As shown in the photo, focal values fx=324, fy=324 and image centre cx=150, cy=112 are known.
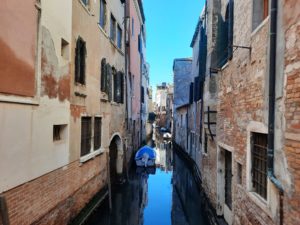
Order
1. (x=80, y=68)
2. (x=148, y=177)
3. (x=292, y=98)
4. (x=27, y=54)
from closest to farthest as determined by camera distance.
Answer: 1. (x=292, y=98)
2. (x=27, y=54)
3. (x=80, y=68)
4. (x=148, y=177)

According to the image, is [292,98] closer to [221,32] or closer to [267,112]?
[267,112]

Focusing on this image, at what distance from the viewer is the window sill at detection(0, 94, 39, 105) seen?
4777mm

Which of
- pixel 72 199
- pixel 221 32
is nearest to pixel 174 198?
pixel 72 199

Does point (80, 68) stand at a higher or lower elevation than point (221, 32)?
lower

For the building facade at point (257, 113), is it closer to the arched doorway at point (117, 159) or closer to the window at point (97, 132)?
the window at point (97, 132)

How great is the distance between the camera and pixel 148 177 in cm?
1817

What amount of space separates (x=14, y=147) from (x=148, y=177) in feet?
44.6

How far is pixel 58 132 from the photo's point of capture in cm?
742

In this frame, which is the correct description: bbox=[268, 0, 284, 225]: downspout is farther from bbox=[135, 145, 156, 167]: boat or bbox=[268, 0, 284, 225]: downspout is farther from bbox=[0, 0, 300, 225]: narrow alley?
bbox=[135, 145, 156, 167]: boat

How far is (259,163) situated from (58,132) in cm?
441

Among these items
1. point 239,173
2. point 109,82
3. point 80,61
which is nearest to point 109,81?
point 109,82

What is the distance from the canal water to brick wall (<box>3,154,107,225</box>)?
3.43 feet

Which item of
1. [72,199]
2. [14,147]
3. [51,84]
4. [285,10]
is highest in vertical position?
[285,10]

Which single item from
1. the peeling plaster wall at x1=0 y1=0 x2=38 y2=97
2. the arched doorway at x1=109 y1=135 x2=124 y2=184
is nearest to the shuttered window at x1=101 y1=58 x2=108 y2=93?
the arched doorway at x1=109 y1=135 x2=124 y2=184
